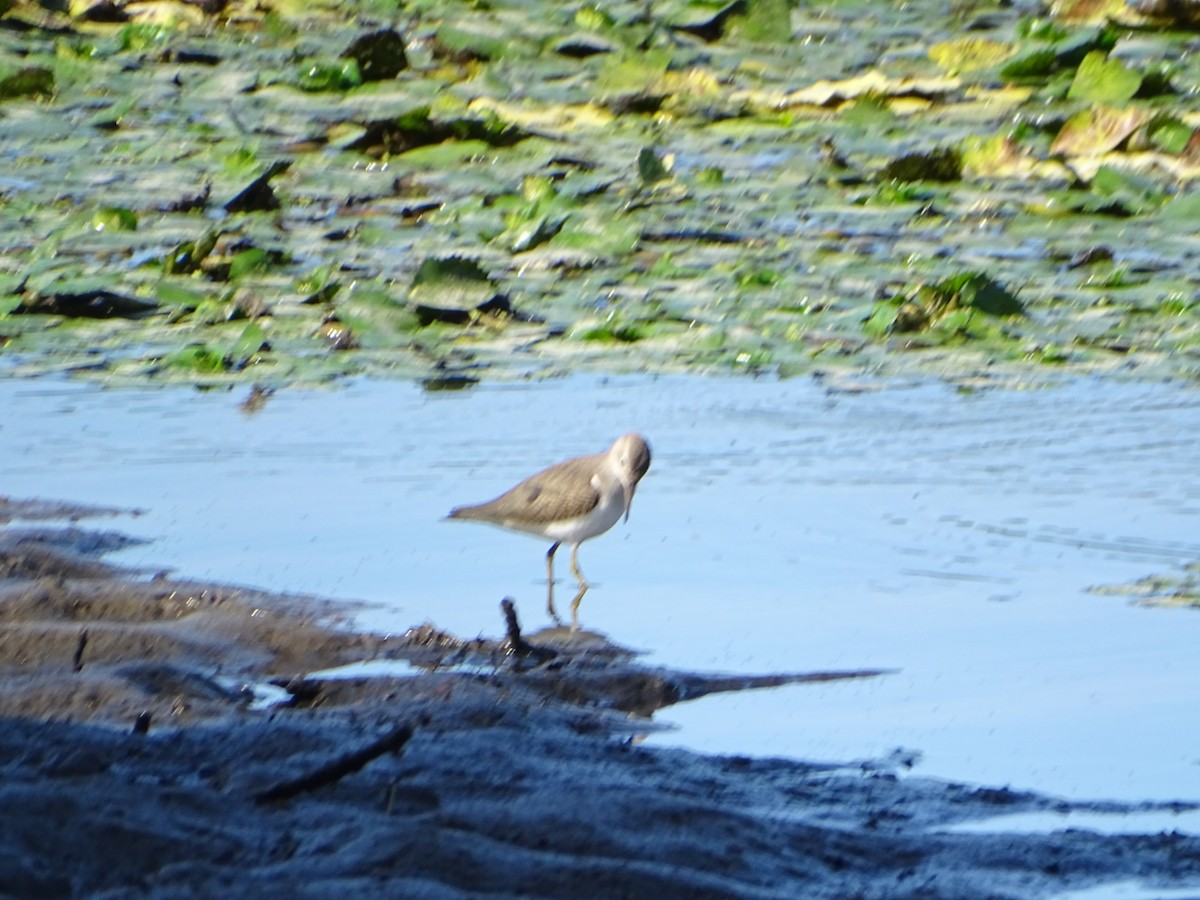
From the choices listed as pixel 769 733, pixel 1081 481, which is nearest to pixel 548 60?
pixel 1081 481

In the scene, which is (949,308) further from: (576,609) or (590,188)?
(576,609)

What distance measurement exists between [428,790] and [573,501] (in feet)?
6.29

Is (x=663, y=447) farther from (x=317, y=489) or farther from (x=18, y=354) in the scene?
(x=18, y=354)

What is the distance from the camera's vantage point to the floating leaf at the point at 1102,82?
1037 cm

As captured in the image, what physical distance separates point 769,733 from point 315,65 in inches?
339

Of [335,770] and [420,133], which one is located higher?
[335,770]

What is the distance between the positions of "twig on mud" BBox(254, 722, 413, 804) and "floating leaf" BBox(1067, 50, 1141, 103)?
7788mm

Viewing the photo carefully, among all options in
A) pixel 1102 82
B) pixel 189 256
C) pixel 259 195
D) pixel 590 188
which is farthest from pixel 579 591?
pixel 1102 82

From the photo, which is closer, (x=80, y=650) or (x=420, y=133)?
(x=80, y=650)

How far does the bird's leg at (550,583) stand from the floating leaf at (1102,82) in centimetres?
561

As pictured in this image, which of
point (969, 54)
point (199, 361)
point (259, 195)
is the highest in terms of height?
point (969, 54)

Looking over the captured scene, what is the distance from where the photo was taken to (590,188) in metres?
9.66

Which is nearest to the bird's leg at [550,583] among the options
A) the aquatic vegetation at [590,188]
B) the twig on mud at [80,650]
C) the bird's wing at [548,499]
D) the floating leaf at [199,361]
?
the bird's wing at [548,499]

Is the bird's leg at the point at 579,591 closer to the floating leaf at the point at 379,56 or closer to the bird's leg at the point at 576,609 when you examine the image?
the bird's leg at the point at 576,609
